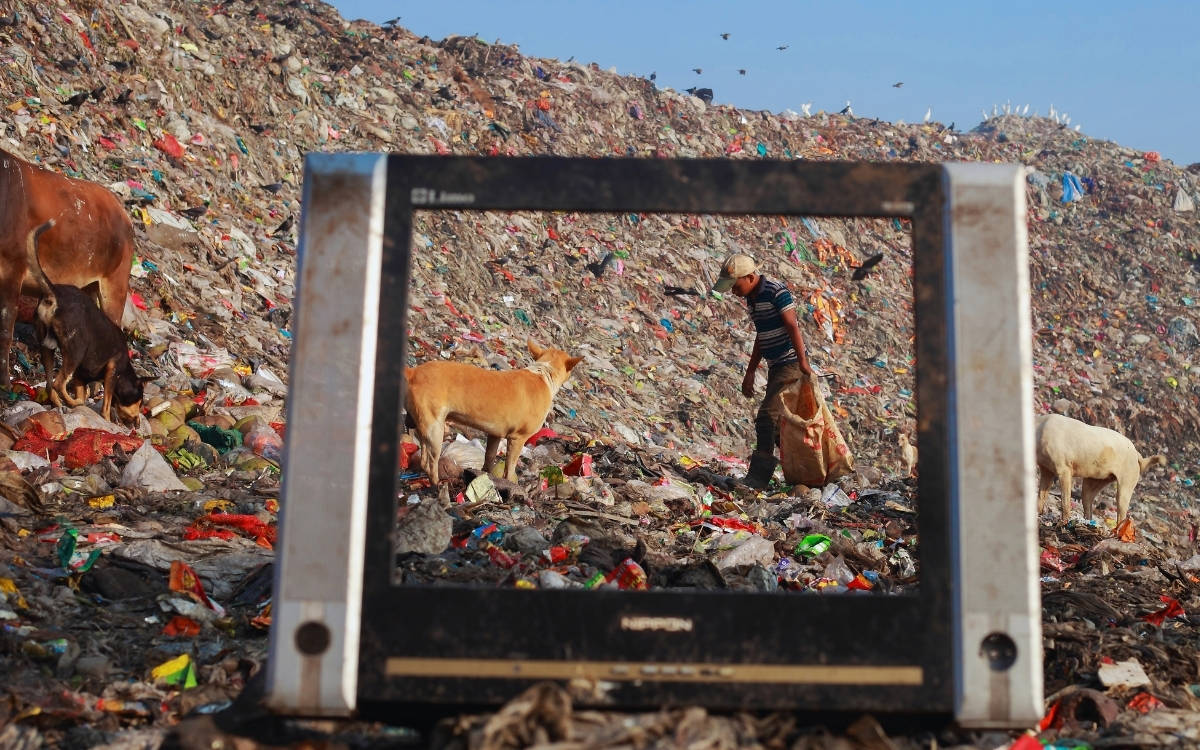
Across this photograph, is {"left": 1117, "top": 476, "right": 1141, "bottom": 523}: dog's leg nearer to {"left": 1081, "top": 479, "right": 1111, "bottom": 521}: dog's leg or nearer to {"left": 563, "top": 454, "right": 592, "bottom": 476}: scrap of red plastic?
{"left": 1081, "top": 479, "right": 1111, "bottom": 521}: dog's leg

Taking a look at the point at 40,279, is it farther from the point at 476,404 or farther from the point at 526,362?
the point at 526,362

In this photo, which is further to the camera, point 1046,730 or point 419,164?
point 1046,730

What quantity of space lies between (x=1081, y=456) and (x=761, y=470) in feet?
10.2

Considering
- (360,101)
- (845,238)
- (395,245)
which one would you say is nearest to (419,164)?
(395,245)

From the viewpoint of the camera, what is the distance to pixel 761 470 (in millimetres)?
7234

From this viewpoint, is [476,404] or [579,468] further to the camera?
[579,468]

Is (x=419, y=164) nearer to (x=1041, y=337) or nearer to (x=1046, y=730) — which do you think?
(x=1046, y=730)

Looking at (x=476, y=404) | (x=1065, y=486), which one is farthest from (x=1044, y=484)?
(x=476, y=404)

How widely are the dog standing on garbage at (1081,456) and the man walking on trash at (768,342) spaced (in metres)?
2.71

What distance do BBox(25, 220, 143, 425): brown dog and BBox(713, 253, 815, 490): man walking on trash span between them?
12.8ft

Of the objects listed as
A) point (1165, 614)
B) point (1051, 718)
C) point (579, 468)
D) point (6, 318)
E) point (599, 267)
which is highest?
point (599, 267)

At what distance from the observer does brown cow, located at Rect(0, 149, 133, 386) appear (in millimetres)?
6566

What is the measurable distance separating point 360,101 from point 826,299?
708cm

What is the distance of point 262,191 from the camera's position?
11664mm
